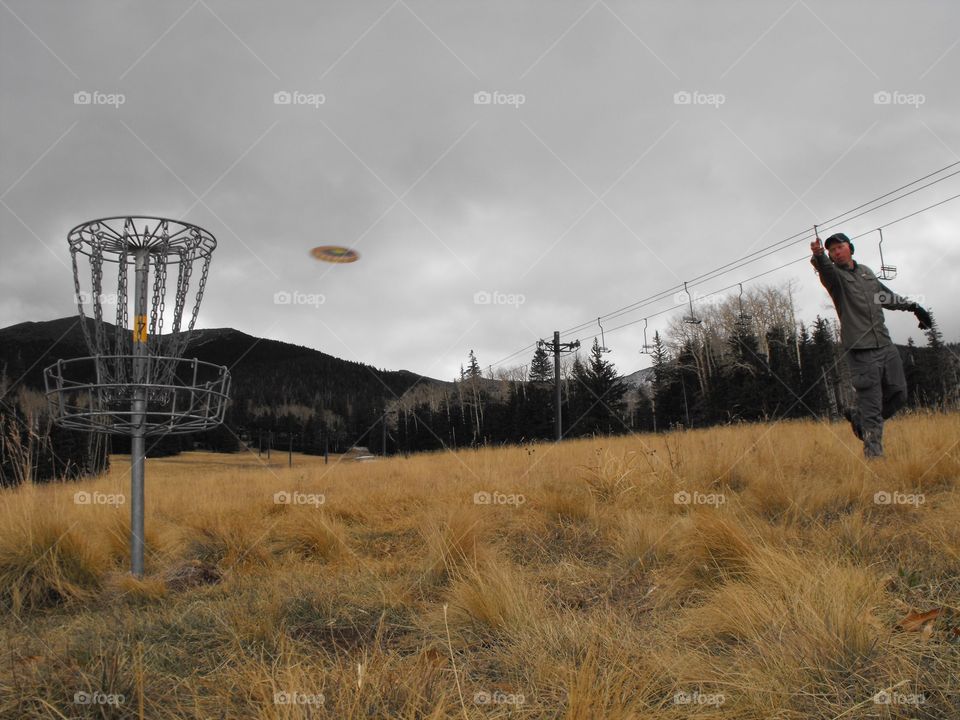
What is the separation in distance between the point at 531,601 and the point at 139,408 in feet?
8.54

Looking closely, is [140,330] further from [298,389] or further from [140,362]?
[298,389]

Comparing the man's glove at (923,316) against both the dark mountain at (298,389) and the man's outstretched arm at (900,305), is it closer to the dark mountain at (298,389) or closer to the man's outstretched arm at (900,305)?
the man's outstretched arm at (900,305)

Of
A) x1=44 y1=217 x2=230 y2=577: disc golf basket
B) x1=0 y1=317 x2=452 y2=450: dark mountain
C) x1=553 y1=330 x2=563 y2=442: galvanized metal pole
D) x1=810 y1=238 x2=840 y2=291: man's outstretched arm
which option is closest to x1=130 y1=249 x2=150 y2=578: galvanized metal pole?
x1=44 y1=217 x2=230 y2=577: disc golf basket

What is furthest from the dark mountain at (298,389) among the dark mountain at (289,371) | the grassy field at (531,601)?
the grassy field at (531,601)

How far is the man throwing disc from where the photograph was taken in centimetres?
509

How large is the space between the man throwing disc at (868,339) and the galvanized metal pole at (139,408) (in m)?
5.07

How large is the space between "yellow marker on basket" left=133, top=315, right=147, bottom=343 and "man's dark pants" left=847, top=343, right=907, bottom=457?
5.49 metres

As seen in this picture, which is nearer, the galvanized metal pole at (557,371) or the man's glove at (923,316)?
the man's glove at (923,316)

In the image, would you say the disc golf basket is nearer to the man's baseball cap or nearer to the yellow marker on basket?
the yellow marker on basket

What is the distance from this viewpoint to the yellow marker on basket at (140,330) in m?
3.72

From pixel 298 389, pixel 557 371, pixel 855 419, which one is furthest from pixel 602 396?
pixel 298 389

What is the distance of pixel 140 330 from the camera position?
12.3ft

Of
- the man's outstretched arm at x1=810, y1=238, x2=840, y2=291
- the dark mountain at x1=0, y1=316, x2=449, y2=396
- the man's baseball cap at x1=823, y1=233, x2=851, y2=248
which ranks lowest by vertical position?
the man's outstretched arm at x1=810, y1=238, x2=840, y2=291

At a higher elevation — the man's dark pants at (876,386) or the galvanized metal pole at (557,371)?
the galvanized metal pole at (557,371)
